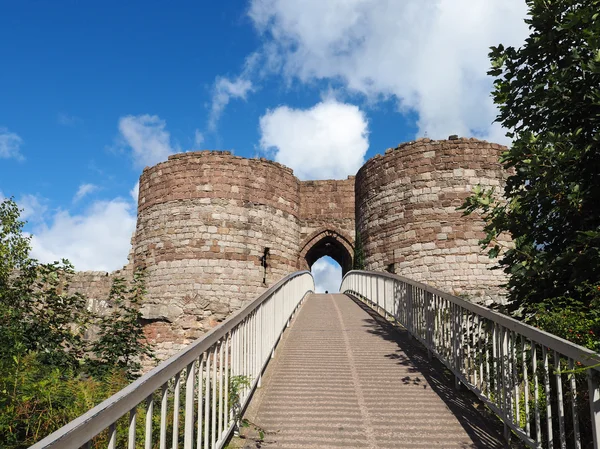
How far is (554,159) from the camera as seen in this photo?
5.03 m

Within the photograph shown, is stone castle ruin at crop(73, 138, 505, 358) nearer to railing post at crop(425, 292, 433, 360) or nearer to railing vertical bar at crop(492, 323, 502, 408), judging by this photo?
railing post at crop(425, 292, 433, 360)

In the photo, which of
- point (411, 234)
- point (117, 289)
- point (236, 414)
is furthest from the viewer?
point (411, 234)

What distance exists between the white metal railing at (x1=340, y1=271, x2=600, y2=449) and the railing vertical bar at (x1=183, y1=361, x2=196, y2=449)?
242cm

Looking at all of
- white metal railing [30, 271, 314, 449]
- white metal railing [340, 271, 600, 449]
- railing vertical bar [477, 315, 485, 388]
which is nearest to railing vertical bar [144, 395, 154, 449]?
white metal railing [30, 271, 314, 449]

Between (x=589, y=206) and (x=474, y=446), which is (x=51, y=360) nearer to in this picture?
(x=474, y=446)

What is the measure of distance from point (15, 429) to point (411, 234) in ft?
47.6

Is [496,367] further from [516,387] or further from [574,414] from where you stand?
[574,414]

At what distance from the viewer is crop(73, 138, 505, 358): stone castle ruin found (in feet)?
54.0

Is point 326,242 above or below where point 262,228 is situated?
below

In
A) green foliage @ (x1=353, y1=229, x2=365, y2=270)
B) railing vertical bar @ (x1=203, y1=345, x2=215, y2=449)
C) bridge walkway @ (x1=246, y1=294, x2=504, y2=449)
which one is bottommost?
bridge walkway @ (x1=246, y1=294, x2=504, y2=449)

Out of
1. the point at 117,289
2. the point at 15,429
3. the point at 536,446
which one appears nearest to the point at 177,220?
the point at 117,289

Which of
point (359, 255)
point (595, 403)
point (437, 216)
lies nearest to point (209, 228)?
point (359, 255)

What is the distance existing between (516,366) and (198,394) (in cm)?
269

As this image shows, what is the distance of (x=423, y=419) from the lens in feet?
14.8
